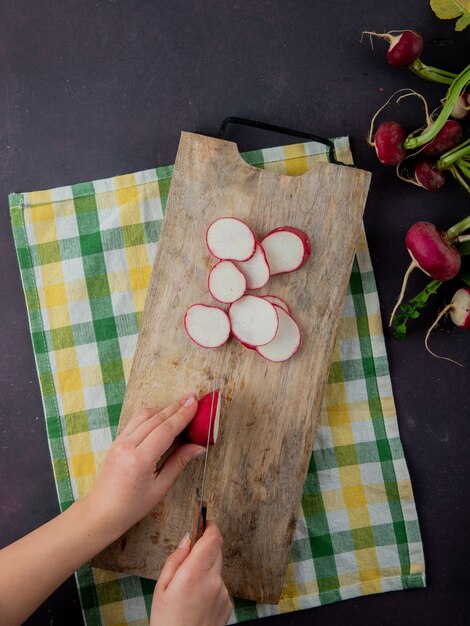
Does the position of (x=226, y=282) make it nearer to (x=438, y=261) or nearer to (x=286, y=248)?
(x=286, y=248)

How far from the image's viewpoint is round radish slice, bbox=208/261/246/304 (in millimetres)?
1867

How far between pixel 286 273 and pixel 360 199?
31cm

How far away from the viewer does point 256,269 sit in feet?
6.18

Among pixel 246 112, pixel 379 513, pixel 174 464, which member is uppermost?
pixel 246 112

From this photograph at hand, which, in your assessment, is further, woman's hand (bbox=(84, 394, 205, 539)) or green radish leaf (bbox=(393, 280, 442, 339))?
green radish leaf (bbox=(393, 280, 442, 339))

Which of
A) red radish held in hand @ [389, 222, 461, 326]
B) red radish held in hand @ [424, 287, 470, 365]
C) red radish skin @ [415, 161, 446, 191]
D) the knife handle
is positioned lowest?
the knife handle

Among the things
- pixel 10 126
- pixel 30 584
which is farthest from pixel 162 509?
pixel 10 126

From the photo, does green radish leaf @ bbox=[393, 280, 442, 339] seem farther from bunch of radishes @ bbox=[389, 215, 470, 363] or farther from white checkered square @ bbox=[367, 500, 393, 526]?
white checkered square @ bbox=[367, 500, 393, 526]

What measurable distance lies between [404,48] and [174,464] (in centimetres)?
146

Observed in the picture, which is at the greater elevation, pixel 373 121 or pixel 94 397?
pixel 373 121

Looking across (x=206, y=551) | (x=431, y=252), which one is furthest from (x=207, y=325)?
(x=431, y=252)

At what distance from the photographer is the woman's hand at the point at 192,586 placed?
65.0 inches

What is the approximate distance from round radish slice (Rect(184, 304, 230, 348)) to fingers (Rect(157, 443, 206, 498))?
0.30 meters

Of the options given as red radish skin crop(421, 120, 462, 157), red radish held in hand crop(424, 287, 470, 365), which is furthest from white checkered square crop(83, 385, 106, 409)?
red radish skin crop(421, 120, 462, 157)
